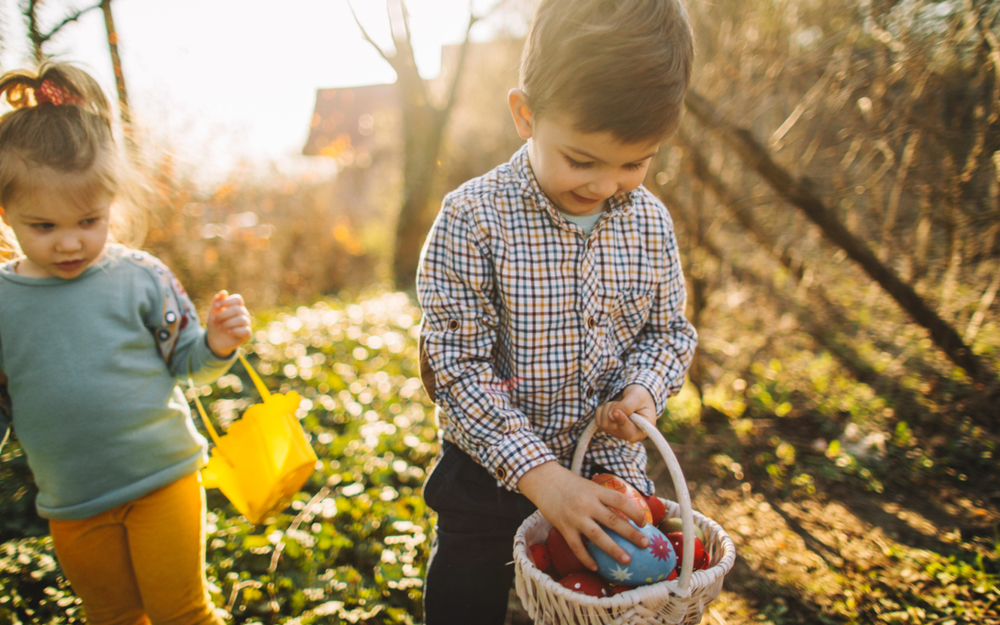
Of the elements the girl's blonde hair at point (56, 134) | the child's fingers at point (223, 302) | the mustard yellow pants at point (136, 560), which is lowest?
the mustard yellow pants at point (136, 560)

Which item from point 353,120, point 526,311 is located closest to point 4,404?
point 526,311

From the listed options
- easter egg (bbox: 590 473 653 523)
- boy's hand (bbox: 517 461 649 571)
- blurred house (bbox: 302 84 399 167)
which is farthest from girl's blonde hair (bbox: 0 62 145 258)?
blurred house (bbox: 302 84 399 167)

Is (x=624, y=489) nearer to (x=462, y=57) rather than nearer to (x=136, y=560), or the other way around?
(x=136, y=560)

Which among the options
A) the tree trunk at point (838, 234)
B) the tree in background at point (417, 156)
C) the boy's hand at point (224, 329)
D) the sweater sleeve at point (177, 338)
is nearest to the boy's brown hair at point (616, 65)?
the boy's hand at point (224, 329)

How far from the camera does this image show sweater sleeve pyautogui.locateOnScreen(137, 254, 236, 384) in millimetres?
1596

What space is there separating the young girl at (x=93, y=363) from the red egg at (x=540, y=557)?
3.26ft

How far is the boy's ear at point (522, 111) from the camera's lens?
1360 mm

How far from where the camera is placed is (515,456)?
1307 millimetres

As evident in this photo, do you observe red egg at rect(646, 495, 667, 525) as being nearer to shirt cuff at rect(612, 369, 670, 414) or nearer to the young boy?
the young boy

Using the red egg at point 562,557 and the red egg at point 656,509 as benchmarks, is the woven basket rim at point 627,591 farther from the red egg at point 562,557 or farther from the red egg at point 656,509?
the red egg at point 656,509

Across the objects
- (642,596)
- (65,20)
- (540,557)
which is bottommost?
(540,557)

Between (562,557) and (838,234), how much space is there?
8.79 ft

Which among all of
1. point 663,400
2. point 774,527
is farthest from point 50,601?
point 774,527

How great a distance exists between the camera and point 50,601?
6.29 feet
